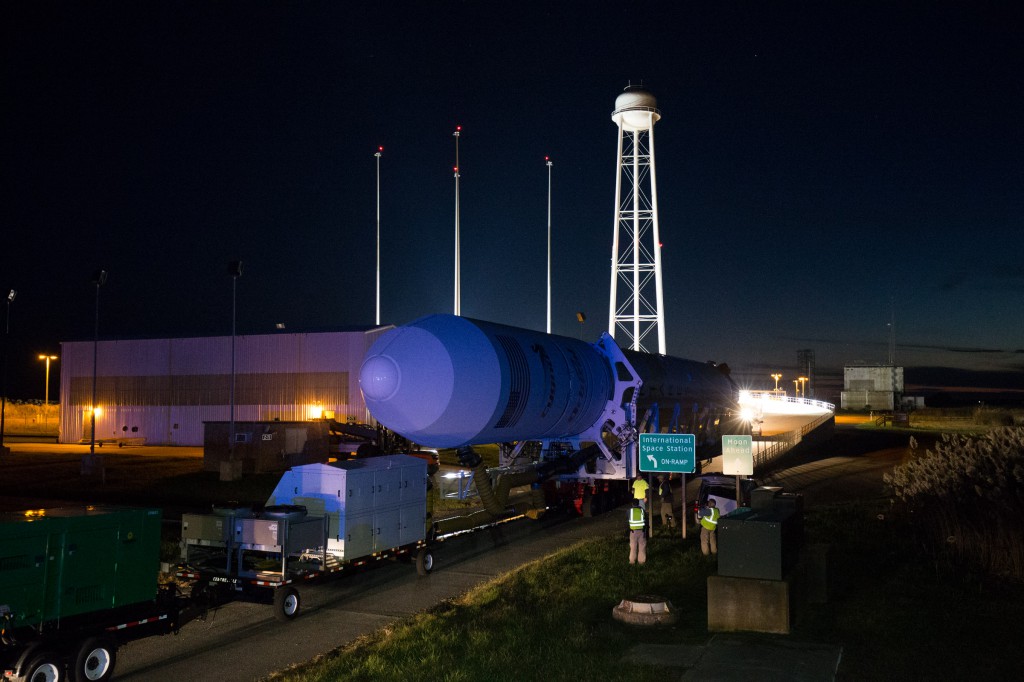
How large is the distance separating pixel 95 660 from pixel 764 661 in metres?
7.14

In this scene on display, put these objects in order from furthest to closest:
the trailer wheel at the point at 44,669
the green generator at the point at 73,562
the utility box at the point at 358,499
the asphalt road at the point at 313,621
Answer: the utility box at the point at 358,499, the asphalt road at the point at 313,621, the green generator at the point at 73,562, the trailer wheel at the point at 44,669

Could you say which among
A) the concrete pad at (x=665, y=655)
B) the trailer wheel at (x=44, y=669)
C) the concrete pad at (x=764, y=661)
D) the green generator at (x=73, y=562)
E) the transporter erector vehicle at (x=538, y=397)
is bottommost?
the concrete pad at (x=665, y=655)

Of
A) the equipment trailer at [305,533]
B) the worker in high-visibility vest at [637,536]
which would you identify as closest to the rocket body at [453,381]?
the equipment trailer at [305,533]

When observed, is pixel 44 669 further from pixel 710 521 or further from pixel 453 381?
pixel 710 521

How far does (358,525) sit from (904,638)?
7.76 meters

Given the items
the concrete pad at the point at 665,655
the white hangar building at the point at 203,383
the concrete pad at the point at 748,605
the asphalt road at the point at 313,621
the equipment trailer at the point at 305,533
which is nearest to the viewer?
the concrete pad at the point at 665,655

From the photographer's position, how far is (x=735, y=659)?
8.70 meters

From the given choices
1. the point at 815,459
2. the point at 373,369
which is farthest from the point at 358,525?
the point at 815,459

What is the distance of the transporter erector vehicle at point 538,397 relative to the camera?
12930mm

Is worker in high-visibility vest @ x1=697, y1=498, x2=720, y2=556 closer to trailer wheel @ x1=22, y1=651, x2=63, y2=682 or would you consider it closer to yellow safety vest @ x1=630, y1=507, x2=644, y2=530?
yellow safety vest @ x1=630, y1=507, x2=644, y2=530

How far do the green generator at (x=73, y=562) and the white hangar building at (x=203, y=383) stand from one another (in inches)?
1403

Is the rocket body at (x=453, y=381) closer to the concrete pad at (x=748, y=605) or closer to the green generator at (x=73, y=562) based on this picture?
the green generator at (x=73, y=562)

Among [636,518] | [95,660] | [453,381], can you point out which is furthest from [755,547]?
[95,660]

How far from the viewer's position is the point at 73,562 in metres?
8.69
